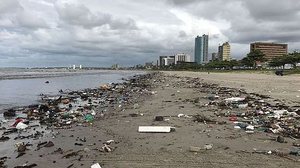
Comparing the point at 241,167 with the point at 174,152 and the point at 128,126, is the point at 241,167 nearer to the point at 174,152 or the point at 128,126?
the point at 174,152

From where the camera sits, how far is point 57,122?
12664 millimetres

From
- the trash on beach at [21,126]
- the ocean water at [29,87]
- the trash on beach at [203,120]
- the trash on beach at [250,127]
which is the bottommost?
the ocean water at [29,87]

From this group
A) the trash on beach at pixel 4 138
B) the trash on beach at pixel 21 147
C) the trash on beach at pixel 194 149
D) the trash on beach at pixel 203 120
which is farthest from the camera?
the trash on beach at pixel 203 120

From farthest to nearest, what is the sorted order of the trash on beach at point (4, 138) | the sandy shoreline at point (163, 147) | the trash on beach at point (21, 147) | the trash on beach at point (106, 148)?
the trash on beach at point (4, 138), the trash on beach at point (21, 147), the trash on beach at point (106, 148), the sandy shoreline at point (163, 147)

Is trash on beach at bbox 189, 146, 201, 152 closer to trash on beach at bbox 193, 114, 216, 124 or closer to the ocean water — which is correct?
trash on beach at bbox 193, 114, 216, 124

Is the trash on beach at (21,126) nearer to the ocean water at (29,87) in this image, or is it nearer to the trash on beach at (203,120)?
the trash on beach at (203,120)

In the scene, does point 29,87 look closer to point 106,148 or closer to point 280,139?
point 106,148

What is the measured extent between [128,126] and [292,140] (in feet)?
17.3

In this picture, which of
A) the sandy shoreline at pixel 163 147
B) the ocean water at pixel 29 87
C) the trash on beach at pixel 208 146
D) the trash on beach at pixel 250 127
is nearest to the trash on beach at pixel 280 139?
the sandy shoreline at pixel 163 147

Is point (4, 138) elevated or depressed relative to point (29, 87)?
elevated

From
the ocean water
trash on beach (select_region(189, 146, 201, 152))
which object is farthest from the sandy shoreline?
the ocean water

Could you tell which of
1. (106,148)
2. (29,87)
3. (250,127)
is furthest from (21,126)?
(29,87)

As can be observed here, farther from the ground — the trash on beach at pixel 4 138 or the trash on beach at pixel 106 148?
the trash on beach at pixel 106 148

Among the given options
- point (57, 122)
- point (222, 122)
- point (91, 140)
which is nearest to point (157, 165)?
point (91, 140)
